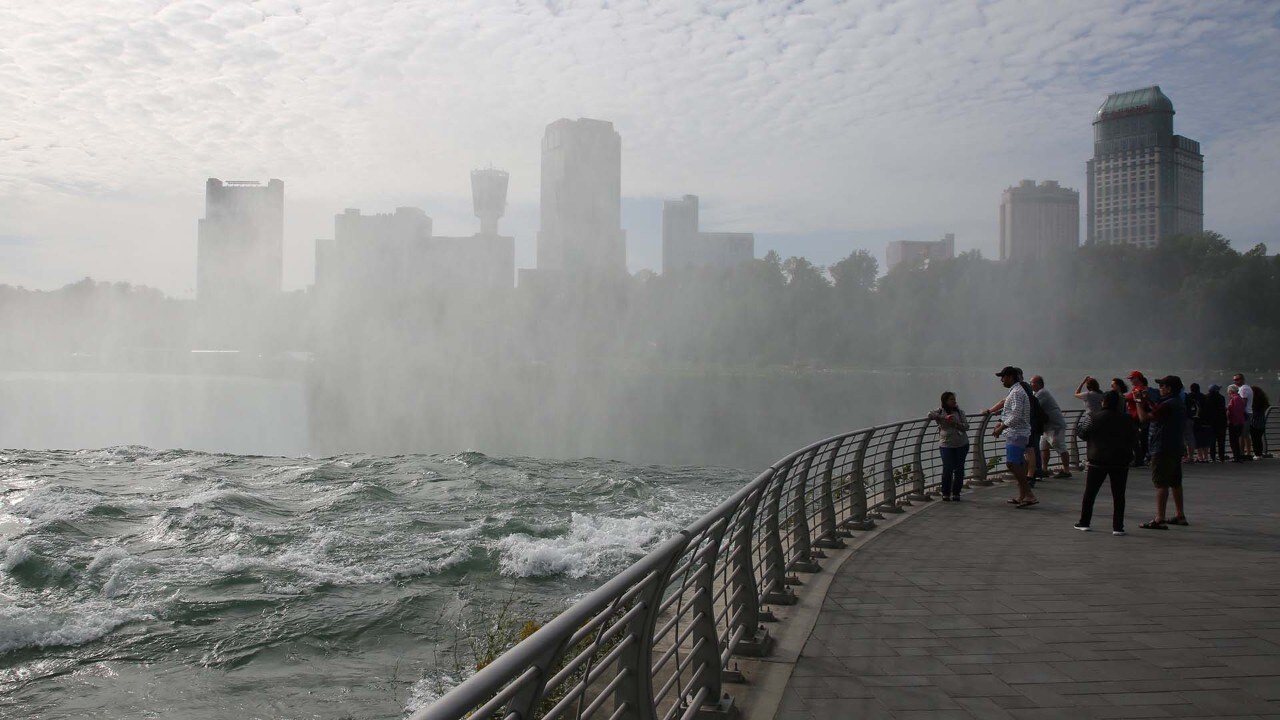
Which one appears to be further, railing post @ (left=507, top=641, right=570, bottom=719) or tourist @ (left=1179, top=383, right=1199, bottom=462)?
tourist @ (left=1179, top=383, right=1199, bottom=462)

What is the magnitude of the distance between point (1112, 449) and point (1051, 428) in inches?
219

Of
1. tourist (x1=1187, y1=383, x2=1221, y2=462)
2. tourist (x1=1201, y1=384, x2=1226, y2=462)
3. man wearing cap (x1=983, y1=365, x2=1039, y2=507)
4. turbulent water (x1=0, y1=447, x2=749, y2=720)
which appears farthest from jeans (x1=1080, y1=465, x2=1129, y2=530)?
tourist (x1=1201, y1=384, x2=1226, y2=462)

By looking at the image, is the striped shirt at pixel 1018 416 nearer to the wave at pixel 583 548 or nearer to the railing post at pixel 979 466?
the railing post at pixel 979 466

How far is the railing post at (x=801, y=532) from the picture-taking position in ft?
26.9

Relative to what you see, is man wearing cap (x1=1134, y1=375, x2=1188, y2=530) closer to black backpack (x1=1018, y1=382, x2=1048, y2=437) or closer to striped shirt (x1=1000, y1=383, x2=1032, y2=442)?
striped shirt (x1=1000, y1=383, x2=1032, y2=442)

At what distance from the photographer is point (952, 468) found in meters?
13.1

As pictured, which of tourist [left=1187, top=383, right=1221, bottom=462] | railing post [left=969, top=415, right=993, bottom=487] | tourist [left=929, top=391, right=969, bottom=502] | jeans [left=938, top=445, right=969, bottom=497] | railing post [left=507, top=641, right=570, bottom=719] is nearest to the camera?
railing post [left=507, top=641, right=570, bottom=719]

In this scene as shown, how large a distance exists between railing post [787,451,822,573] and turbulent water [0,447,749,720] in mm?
3943

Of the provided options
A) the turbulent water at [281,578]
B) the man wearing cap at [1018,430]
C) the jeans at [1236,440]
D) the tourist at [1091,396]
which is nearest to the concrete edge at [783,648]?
the man wearing cap at [1018,430]

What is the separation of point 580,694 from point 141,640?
41.2 ft

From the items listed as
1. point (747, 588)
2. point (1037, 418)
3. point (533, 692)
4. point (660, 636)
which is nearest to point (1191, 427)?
point (1037, 418)

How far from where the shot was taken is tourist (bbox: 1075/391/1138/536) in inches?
394

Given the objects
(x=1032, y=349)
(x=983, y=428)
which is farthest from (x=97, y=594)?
(x=1032, y=349)

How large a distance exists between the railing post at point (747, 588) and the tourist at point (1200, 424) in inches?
634
